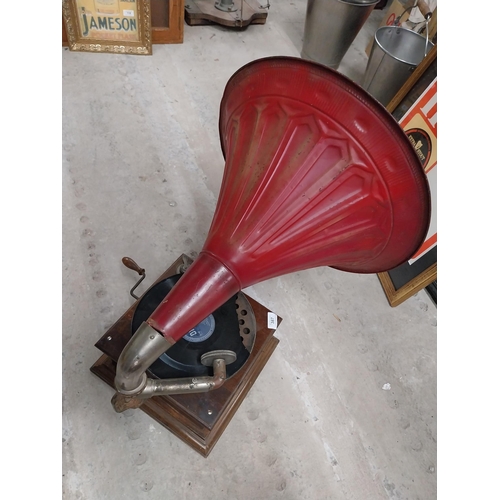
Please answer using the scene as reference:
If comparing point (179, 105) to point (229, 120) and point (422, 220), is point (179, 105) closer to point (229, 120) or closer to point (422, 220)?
point (229, 120)

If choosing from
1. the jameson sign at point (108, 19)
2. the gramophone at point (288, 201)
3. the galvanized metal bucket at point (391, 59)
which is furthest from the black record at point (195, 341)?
the jameson sign at point (108, 19)

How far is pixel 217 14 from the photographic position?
271 cm

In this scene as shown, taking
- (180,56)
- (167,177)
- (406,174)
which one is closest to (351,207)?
(406,174)

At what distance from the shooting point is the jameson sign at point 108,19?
7.29ft

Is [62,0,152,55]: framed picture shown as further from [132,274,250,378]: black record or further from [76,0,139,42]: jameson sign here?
[132,274,250,378]: black record

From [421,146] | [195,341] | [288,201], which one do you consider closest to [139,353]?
[195,341]

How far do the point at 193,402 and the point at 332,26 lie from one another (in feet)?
7.86

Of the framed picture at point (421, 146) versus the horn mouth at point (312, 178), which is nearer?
the horn mouth at point (312, 178)

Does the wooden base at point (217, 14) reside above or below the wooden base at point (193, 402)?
below

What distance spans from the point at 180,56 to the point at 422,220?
7.05 ft

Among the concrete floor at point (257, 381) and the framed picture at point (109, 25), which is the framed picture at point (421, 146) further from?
the framed picture at point (109, 25)

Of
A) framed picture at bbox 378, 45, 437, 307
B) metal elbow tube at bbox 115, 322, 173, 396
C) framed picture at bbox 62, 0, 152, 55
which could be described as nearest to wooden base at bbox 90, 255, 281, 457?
metal elbow tube at bbox 115, 322, 173, 396

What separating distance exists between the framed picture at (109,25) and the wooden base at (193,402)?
6.09 ft

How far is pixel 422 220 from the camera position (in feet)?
3.25
